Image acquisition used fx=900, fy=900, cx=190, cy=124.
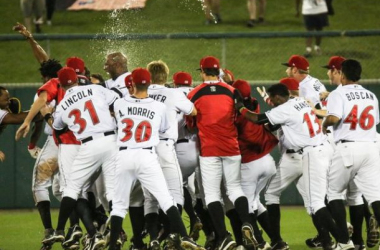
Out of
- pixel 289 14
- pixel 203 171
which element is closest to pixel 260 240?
pixel 203 171

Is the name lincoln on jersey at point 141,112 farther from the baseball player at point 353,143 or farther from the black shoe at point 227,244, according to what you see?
the baseball player at point 353,143

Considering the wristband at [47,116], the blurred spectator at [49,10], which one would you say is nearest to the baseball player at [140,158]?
the wristband at [47,116]

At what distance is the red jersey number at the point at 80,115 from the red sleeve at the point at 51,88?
64cm

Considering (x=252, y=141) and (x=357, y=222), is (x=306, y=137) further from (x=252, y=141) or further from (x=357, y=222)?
(x=357, y=222)

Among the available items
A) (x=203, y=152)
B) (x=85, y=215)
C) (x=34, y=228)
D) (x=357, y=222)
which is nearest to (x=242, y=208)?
(x=203, y=152)

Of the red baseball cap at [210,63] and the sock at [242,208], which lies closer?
the sock at [242,208]

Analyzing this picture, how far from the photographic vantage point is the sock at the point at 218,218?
10258 millimetres

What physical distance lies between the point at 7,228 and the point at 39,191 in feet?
6.21

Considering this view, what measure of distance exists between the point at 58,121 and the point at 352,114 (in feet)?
11.0

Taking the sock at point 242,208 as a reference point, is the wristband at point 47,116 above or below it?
above

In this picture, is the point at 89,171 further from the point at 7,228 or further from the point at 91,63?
the point at 91,63

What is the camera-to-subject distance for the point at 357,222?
34.7ft

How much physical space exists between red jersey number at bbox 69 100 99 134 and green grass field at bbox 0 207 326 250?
177 centimetres

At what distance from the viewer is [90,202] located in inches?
454
